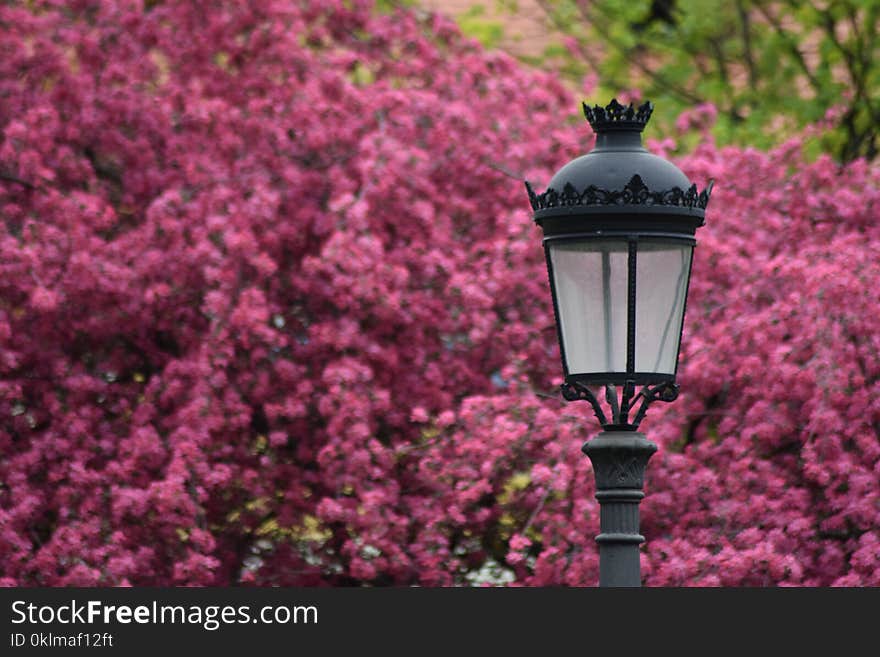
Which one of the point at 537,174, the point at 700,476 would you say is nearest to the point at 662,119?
the point at 537,174

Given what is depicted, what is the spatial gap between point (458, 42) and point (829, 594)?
635 centimetres

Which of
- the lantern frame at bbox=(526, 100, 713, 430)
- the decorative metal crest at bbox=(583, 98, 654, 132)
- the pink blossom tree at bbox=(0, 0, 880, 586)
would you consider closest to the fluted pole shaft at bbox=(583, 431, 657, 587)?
the lantern frame at bbox=(526, 100, 713, 430)

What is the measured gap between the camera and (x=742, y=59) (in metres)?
15.6

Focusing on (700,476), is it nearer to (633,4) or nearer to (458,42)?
(458,42)

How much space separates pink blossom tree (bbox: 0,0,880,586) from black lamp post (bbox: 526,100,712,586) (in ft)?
9.00

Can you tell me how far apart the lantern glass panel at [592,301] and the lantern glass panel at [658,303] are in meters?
0.06

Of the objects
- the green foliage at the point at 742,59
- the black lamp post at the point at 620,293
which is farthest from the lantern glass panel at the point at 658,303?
the green foliage at the point at 742,59

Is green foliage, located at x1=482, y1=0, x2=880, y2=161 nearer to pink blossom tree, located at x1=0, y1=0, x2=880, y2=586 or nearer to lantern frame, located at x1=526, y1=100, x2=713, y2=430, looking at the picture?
pink blossom tree, located at x1=0, y1=0, x2=880, y2=586

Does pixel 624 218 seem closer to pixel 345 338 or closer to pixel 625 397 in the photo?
pixel 625 397

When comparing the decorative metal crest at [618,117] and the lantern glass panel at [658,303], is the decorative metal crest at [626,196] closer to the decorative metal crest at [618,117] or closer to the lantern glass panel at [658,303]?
the lantern glass panel at [658,303]

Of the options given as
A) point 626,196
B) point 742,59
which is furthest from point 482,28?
point 626,196

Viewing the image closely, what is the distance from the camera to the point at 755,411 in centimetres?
884

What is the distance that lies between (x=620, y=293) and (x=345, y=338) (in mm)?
3940

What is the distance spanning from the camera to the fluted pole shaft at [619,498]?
5.53m
